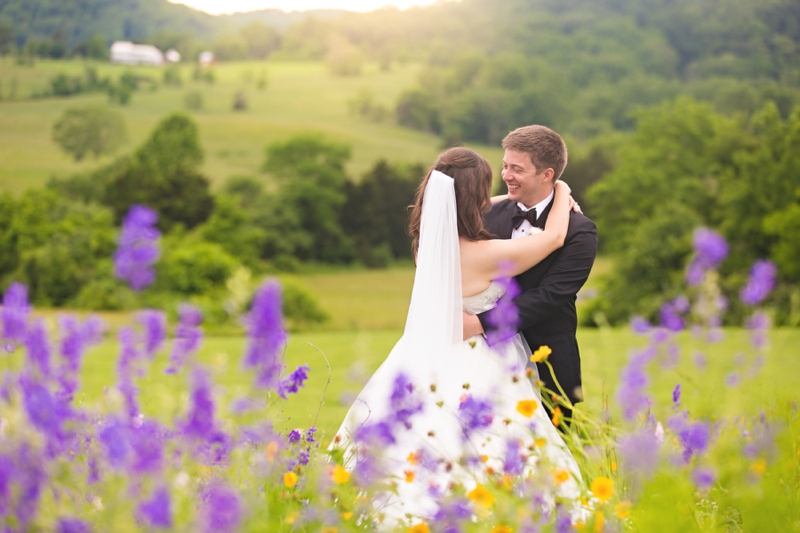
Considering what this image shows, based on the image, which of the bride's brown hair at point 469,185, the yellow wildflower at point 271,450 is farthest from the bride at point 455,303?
the yellow wildflower at point 271,450

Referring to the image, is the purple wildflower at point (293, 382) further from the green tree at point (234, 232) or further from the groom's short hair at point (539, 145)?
the green tree at point (234, 232)

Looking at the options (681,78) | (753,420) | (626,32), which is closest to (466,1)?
(626,32)

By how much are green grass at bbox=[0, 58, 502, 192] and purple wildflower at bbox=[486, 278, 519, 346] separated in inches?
1594

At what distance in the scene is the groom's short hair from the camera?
4.20 m

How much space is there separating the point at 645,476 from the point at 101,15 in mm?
56910

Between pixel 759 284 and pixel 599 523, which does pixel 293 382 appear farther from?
pixel 759 284

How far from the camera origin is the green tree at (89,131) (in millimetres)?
43812

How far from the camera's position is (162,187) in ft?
137

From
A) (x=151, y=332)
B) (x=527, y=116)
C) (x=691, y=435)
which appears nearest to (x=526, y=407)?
(x=691, y=435)

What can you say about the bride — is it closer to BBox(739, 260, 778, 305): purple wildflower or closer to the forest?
BBox(739, 260, 778, 305): purple wildflower

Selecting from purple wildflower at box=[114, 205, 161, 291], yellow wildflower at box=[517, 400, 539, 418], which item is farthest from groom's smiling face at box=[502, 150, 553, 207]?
purple wildflower at box=[114, 205, 161, 291]

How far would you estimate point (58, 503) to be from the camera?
2.33m

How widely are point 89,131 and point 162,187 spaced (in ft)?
22.3

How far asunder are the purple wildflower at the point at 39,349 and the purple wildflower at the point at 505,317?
6.22ft
